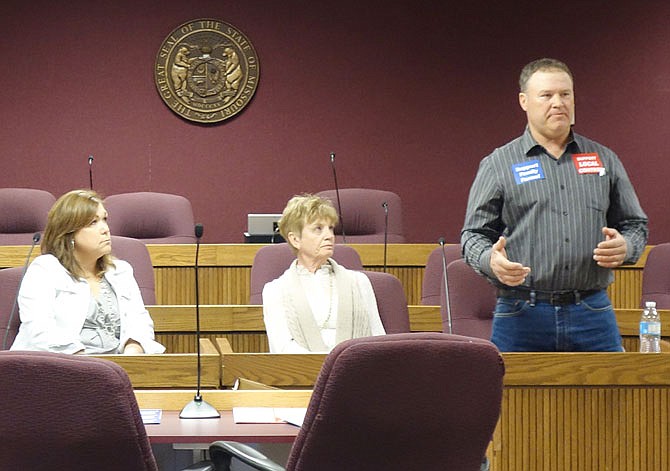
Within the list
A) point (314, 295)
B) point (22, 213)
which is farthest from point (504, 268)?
point (22, 213)

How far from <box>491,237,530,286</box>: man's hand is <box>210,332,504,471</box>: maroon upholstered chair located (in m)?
1.07

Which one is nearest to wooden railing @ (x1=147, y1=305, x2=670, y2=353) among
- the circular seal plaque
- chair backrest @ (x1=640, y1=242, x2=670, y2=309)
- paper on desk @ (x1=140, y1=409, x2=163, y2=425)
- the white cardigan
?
the white cardigan

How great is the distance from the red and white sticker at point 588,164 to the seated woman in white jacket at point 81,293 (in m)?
1.66

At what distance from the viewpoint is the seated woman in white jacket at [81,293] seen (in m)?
3.83

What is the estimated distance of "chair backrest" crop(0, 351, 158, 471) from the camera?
75.1 inches

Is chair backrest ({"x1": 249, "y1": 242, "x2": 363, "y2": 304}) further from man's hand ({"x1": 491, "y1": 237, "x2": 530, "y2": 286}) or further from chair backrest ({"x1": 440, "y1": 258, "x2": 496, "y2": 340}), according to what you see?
man's hand ({"x1": 491, "y1": 237, "x2": 530, "y2": 286})

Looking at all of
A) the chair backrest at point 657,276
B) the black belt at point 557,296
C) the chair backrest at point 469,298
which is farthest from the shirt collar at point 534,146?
the chair backrest at point 657,276

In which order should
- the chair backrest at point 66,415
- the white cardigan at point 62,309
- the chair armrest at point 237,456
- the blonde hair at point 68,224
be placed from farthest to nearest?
the blonde hair at point 68,224 → the white cardigan at point 62,309 → the chair armrest at point 237,456 → the chair backrest at point 66,415

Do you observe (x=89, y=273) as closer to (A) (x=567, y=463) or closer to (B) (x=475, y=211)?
(B) (x=475, y=211)

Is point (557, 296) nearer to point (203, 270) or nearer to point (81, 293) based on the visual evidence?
point (81, 293)

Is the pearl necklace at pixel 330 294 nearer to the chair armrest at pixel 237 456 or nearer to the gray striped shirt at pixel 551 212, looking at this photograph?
the gray striped shirt at pixel 551 212

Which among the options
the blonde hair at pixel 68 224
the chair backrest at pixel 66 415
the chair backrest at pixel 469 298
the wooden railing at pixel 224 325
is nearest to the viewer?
the chair backrest at pixel 66 415

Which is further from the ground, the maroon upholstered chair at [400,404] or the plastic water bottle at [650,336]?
the maroon upholstered chair at [400,404]

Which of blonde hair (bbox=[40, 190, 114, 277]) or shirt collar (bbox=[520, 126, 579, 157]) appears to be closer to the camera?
shirt collar (bbox=[520, 126, 579, 157])
